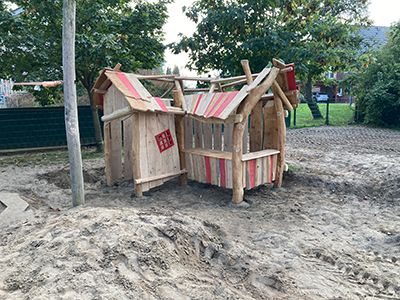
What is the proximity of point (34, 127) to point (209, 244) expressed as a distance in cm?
934

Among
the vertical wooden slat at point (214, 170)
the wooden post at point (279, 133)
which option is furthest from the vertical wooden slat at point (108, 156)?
the wooden post at point (279, 133)

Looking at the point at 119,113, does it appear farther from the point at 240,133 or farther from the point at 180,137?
the point at 240,133

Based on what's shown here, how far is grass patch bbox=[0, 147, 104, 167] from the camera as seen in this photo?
8373 millimetres

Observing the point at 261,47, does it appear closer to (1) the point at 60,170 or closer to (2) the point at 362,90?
(1) the point at 60,170

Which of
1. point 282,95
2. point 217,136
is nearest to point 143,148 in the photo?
point 217,136

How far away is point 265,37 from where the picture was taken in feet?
25.5

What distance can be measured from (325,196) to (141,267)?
13.4 ft

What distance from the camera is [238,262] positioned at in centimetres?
319

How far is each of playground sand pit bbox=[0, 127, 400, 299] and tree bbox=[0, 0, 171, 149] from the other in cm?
370

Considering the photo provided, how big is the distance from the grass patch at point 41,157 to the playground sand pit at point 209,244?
2.52 metres

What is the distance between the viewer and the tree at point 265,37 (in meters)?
7.70

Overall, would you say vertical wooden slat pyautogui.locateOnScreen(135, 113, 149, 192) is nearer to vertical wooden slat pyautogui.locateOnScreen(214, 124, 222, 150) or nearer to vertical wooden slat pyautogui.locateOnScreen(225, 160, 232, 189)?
vertical wooden slat pyautogui.locateOnScreen(225, 160, 232, 189)

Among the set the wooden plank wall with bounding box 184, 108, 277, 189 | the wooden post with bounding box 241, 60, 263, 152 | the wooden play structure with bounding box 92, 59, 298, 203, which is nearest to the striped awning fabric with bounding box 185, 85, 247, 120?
the wooden play structure with bounding box 92, 59, 298, 203

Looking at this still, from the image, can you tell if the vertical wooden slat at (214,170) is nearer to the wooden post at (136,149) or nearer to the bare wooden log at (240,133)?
the bare wooden log at (240,133)
